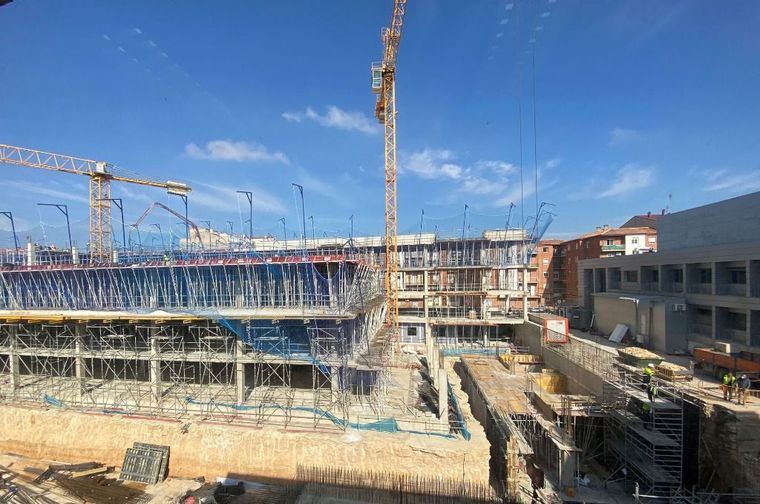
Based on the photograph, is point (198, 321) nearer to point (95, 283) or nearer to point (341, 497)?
point (95, 283)

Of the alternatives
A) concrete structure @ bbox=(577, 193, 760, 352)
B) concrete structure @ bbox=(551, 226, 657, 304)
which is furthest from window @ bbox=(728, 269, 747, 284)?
concrete structure @ bbox=(551, 226, 657, 304)

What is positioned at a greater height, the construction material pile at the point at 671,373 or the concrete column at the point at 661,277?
the concrete column at the point at 661,277

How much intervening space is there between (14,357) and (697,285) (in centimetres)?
2764

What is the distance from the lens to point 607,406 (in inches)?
390

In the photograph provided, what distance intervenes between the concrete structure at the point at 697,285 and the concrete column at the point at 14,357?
83.4 ft

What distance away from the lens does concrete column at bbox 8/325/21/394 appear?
1352 centimetres

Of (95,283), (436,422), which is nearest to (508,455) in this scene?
(436,422)

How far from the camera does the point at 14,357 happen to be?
13672mm

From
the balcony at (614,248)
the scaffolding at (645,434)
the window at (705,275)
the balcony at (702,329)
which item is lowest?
the scaffolding at (645,434)

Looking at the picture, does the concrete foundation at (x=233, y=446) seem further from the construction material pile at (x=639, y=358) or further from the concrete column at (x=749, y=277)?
the concrete column at (x=749, y=277)

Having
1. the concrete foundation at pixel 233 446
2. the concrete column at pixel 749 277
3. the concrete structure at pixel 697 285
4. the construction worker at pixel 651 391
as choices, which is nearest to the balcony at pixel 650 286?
the concrete structure at pixel 697 285

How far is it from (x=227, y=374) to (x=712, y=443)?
581 inches

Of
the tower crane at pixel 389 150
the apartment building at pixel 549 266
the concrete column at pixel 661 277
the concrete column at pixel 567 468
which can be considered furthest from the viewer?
the apartment building at pixel 549 266

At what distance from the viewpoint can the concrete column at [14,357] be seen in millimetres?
13516
